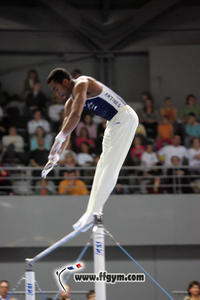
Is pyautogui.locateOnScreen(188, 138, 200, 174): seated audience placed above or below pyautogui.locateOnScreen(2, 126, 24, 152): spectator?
below

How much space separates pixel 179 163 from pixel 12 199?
251 centimetres

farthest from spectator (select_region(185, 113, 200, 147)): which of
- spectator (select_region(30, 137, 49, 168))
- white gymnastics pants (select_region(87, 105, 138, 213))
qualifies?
white gymnastics pants (select_region(87, 105, 138, 213))

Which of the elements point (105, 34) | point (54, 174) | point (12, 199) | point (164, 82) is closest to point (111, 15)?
point (105, 34)

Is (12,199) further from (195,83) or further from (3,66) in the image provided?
(195,83)

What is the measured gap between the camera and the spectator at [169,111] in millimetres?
10966

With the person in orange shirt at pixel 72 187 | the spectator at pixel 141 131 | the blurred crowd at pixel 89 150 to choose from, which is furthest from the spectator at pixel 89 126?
the person in orange shirt at pixel 72 187

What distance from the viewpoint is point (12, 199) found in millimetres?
9320

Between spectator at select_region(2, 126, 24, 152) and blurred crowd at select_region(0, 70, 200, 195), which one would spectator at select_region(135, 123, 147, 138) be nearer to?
blurred crowd at select_region(0, 70, 200, 195)

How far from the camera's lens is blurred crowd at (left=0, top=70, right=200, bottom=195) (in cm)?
948

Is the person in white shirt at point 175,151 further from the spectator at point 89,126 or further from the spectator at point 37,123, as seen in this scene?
the spectator at point 37,123

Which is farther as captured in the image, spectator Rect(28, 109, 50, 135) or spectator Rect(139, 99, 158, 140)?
spectator Rect(139, 99, 158, 140)

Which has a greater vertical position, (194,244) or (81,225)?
(81,225)

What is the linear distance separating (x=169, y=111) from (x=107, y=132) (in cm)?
600

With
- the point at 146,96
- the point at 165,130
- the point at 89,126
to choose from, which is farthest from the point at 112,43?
the point at 165,130
